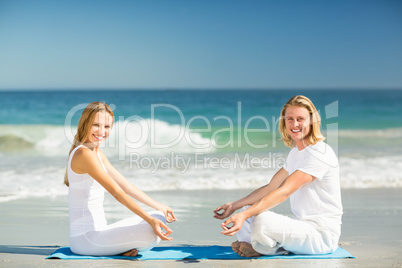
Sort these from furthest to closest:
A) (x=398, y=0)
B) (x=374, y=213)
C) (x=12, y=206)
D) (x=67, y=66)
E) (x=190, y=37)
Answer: (x=67, y=66) → (x=190, y=37) → (x=398, y=0) → (x=12, y=206) → (x=374, y=213)

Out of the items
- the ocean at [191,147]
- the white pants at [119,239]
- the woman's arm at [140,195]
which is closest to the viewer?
the white pants at [119,239]

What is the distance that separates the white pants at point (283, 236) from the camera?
3.55 meters

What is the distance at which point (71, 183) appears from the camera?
3746 millimetres

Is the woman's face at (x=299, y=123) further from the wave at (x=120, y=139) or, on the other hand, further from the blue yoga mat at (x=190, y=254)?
the wave at (x=120, y=139)

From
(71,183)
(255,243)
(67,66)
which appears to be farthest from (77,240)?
(67,66)

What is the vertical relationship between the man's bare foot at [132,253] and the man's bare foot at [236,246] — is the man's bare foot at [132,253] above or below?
below

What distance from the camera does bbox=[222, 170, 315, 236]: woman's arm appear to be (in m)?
3.50

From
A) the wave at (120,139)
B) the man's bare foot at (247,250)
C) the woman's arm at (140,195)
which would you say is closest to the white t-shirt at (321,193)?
the man's bare foot at (247,250)

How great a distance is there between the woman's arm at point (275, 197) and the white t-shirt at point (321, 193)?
0.07m

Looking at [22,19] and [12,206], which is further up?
[22,19]

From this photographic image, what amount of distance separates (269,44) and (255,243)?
1204 inches

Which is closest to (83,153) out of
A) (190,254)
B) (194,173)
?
(190,254)

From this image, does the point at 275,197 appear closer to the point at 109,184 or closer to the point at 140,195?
the point at 140,195

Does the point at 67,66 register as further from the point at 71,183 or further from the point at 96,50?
the point at 71,183
